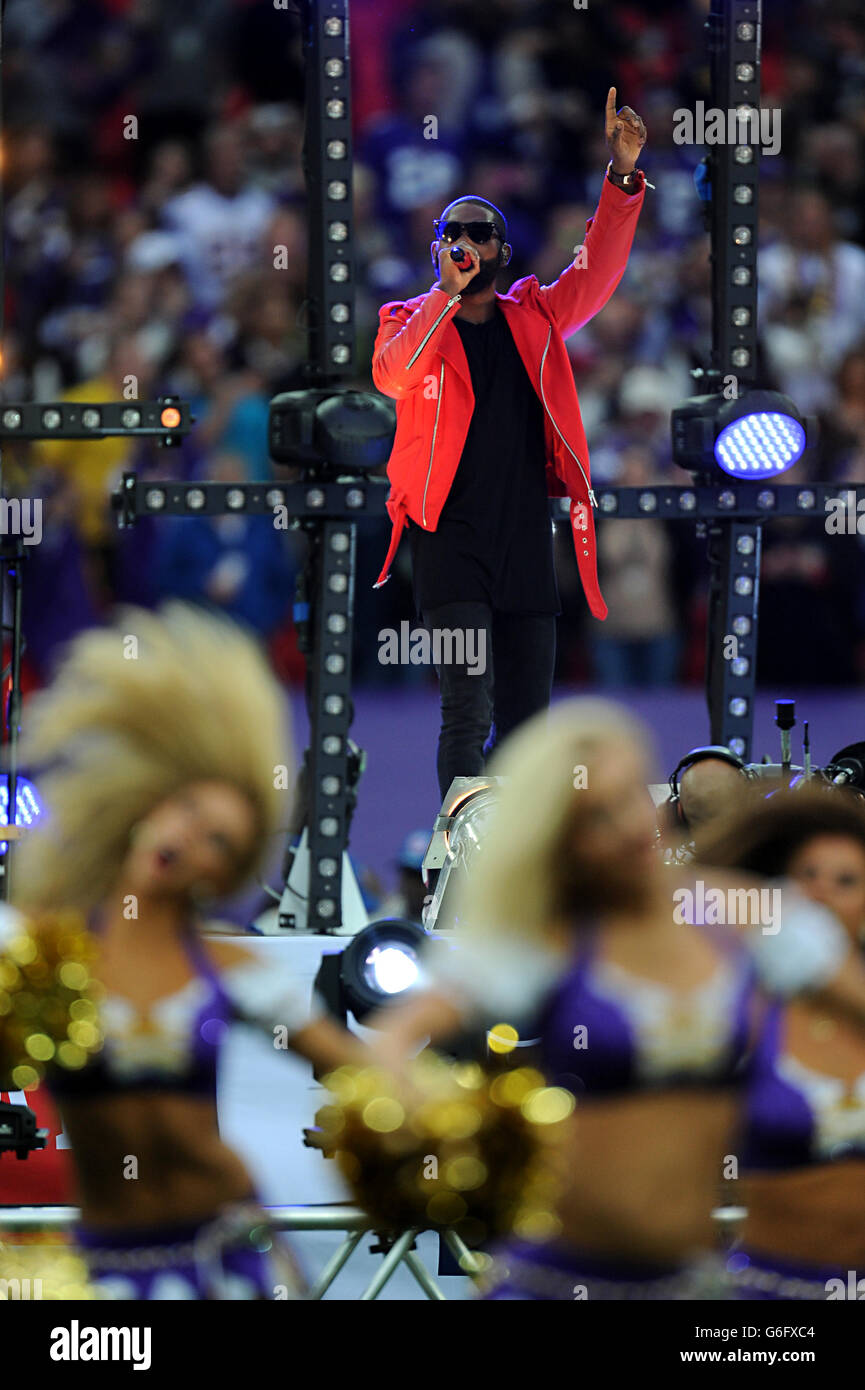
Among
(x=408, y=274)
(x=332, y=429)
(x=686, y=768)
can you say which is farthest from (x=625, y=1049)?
(x=408, y=274)

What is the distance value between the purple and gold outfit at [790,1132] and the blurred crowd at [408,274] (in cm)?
516

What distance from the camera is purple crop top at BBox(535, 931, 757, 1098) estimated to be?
1.97 meters

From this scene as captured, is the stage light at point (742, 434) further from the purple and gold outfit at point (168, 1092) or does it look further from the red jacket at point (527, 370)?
the purple and gold outfit at point (168, 1092)

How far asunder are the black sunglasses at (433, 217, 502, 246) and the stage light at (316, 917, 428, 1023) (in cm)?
182

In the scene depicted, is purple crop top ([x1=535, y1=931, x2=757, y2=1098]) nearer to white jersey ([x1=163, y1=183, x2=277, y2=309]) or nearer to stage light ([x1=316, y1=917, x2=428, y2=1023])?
Answer: stage light ([x1=316, y1=917, x2=428, y2=1023])

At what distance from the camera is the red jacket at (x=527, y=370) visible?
15.6ft

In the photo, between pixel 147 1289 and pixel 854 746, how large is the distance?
3.07 meters

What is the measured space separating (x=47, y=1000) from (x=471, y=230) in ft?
9.36

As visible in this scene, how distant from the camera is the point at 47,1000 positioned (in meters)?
2.03

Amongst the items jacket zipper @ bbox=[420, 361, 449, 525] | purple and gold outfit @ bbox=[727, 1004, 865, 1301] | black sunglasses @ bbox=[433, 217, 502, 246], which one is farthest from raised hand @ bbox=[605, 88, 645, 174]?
purple and gold outfit @ bbox=[727, 1004, 865, 1301]

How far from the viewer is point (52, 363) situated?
775 centimetres

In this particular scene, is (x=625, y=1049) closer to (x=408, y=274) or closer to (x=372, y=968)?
(x=372, y=968)
